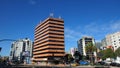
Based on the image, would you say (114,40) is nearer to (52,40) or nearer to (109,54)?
(109,54)

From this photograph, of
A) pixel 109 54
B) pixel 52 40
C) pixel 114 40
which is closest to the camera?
pixel 109 54

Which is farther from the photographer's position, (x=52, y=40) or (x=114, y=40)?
(x=114, y=40)

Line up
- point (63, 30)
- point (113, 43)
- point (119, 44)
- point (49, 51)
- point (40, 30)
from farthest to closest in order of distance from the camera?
point (113, 43) → point (119, 44) → point (40, 30) → point (63, 30) → point (49, 51)

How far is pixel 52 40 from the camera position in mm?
141500

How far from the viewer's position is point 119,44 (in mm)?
173875

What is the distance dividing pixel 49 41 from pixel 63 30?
1671 centimetres

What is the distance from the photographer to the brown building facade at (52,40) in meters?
138

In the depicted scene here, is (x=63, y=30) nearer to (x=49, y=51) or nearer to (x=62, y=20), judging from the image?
(x=62, y=20)

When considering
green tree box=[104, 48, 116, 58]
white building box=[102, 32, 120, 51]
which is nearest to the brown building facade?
green tree box=[104, 48, 116, 58]

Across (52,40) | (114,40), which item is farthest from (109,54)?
(114,40)

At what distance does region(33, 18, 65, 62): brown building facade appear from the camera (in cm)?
13850

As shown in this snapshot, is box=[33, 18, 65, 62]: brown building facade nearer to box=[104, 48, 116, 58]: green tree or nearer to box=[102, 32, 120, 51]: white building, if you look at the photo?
box=[104, 48, 116, 58]: green tree

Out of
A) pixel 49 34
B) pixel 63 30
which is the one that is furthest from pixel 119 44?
pixel 49 34

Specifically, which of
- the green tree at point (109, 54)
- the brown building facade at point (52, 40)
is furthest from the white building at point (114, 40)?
the brown building facade at point (52, 40)
